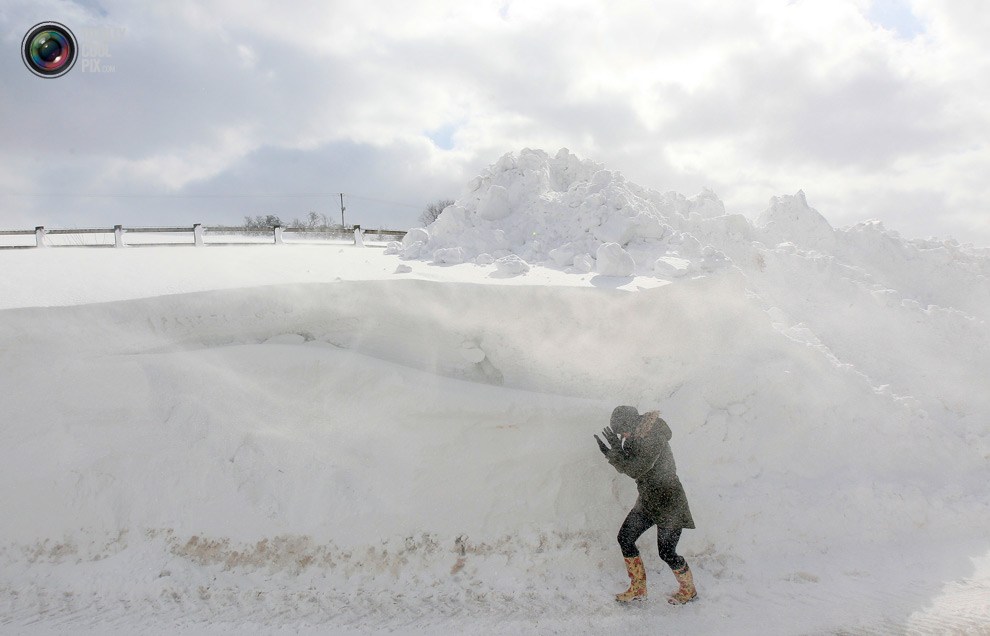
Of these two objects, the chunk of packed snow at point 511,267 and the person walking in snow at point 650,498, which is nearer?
the person walking in snow at point 650,498

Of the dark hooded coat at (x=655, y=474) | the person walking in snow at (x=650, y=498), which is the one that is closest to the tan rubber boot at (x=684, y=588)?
the person walking in snow at (x=650, y=498)

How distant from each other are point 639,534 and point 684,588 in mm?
481

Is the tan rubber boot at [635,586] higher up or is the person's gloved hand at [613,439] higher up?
the person's gloved hand at [613,439]

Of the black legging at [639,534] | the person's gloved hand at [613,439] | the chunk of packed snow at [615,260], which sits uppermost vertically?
the chunk of packed snow at [615,260]

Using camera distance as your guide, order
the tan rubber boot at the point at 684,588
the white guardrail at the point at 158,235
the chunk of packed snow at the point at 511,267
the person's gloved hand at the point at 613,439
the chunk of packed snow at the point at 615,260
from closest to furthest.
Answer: the tan rubber boot at the point at 684,588
the person's gloved hand at the point at 613,439
the chunk of packed snow at the point at 615,260
the chunk of packed snow at the point at 511,267
the white guardrail at the point at 158,235

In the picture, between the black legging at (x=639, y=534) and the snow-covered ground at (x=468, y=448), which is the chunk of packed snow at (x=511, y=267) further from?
the black legging at (x=639, y=534)

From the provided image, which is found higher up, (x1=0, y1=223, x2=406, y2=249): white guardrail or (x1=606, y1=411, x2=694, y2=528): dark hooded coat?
(x1=0, y1=223, x2=406, y2=249): white guardrail

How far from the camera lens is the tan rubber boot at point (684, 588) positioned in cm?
420

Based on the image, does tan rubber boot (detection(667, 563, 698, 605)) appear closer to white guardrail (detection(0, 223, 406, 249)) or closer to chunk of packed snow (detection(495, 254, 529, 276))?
chunk of packed snow (detection(495, 254, 529, 276))

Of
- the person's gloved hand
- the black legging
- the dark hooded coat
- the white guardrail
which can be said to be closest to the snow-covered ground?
the black legging

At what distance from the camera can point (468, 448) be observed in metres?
5.25

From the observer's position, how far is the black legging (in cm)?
422

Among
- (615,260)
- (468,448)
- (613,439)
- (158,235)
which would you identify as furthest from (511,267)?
(158,235)

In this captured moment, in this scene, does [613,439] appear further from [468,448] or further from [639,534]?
[468,448]
